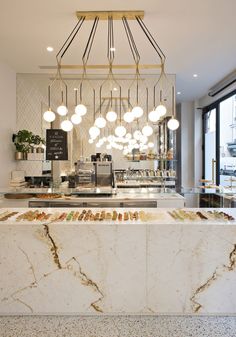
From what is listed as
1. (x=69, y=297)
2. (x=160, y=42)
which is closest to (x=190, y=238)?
(x=69, y=297)

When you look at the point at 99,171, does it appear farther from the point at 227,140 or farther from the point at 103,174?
the point at 227,140

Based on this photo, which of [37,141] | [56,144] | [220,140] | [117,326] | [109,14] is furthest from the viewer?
[220,140]

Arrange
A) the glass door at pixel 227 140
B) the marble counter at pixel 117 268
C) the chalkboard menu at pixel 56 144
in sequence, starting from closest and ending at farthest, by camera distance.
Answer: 1. the marble counter at pixel 117 268
2. the chalkboard menu at pixel 56 144
3. the glass door at pixel 227 140

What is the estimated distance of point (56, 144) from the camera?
532 cm

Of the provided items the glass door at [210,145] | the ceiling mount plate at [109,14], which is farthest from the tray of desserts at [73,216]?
the glass door at [210,145]

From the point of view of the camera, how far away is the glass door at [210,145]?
7.15 meters

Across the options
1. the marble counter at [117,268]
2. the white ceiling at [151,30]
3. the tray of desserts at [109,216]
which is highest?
the white ceiling at [151,30]

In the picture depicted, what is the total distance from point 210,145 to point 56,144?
4.42m

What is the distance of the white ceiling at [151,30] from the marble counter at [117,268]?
2.54 m

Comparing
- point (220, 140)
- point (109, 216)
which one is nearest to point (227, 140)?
point (220, 140)

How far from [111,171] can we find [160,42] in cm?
244

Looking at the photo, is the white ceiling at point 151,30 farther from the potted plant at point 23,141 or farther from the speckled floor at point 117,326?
the speckled floor at point 117,326

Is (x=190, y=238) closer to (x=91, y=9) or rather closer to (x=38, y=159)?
(x=91, y=9)

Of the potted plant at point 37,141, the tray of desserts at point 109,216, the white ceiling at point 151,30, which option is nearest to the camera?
the tray of desserts at point 109,216
